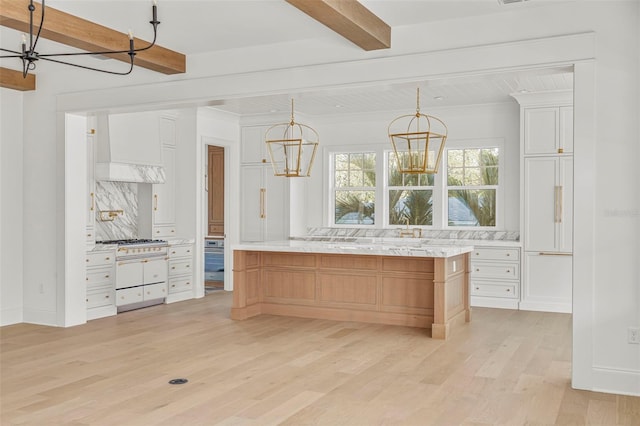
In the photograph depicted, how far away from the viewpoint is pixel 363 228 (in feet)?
31.4

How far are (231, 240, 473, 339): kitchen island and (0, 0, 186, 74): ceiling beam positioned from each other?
89.6 inches

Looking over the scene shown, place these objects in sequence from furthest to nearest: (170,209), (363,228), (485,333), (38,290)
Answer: (363,228)
(170,209)
(38,290)
(485,333)

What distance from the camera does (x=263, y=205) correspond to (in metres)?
9.46

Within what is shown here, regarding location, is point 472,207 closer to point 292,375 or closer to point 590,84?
point 590,84

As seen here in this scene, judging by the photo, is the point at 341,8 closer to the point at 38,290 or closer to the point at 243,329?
the point at 243,329

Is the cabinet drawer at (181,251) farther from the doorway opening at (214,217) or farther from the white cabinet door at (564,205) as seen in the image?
the white cabinet door at (564,205)

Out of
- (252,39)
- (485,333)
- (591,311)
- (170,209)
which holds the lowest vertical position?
(485,333)

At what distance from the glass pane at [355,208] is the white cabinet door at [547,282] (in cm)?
266

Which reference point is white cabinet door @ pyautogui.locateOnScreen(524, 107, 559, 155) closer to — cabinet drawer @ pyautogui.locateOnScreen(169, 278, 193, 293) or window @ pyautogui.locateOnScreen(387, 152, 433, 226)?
window @ pyautogui.locateOnScreen(387, 152, 433, 226)

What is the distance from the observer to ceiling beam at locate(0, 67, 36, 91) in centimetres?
657

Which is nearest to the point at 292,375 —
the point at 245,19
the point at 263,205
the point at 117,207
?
the point at 245,19

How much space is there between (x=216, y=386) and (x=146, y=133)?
15.1 feet

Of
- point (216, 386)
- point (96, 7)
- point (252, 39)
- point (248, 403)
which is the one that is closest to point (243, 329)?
point (216, 386)

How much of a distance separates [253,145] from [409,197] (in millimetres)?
2528
